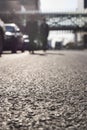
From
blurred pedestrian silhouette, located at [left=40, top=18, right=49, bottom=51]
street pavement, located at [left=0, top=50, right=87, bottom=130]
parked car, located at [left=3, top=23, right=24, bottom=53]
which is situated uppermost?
street pavement, located at [left=0, top=50, right=87, bottom=130]

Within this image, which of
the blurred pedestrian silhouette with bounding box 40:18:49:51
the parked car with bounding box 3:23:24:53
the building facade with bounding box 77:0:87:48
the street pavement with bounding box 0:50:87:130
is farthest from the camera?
the building facade with bounding box 77:0:87:48

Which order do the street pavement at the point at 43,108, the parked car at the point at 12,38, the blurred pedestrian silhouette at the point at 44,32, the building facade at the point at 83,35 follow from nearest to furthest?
1. the street pavement at the point at 43,108
2. the parked car at the point at 12,38
3. the blurred pedestrian silhouette at the point at 44,32
4. the building facade at the point at 83,35

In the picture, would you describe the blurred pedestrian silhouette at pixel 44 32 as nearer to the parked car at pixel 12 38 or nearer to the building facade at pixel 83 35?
the parked car at pixel 12 38

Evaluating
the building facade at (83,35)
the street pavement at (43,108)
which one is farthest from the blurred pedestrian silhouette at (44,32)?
the building facade at (83,35)

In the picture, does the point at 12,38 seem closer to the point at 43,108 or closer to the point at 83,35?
the point at 43,108

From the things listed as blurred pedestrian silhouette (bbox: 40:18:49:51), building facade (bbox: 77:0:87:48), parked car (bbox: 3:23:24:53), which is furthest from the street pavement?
building facade (bbox: 77:0:87:48)

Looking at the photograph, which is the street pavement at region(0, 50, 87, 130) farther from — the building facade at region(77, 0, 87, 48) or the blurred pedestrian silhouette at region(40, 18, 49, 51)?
the building facade at region(77, 0, 87, 48)

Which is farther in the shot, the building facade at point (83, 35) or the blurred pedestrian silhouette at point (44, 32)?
the building facade at point (83, 35)

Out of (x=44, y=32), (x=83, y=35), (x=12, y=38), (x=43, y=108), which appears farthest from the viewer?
(x=83, y=35)

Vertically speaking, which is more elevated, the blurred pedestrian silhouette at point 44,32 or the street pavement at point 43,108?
the street pavement at point 43,108

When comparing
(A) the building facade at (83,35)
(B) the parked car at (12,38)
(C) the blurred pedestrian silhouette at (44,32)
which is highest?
(B) the parked car at (12,38)

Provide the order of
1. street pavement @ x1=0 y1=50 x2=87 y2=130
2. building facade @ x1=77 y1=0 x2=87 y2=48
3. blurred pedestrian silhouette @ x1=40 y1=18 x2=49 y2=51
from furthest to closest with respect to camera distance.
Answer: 1. building facade @ x1=77 y1=0 x2=87 y2=48
2. blurred pedestrian silhouette @ x1=40 y1=18 x2=49 y2=51
3. street pavement @ x1=0 y1=50 x2=87 y2=130

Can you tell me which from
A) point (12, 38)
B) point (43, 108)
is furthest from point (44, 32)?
point (43, 108)

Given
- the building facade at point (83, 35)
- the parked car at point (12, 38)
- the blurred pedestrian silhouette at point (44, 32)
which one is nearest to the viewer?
the parked car at point (12, 38)
